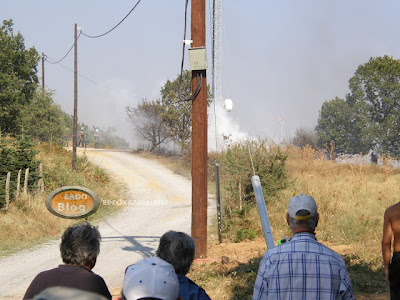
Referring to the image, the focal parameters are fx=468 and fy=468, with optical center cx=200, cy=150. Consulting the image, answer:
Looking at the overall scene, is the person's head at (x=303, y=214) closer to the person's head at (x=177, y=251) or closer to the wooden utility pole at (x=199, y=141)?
the person's head at (x=177, y=251)

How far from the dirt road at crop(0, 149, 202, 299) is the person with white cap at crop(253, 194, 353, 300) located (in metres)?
5.75

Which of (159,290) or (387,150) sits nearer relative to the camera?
(159,290)

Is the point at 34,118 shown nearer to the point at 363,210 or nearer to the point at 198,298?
the point at 363,210

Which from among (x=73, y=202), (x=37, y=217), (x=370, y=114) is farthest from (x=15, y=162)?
(x=370, y=114)

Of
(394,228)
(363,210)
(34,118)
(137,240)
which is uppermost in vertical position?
(34,118)

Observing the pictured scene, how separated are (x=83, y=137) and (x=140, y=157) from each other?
8.72 meters

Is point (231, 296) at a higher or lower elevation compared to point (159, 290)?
lower

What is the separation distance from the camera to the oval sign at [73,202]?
7.19 metres

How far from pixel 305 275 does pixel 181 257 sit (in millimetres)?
773

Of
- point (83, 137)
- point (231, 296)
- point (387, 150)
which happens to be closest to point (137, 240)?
point (231, 296)

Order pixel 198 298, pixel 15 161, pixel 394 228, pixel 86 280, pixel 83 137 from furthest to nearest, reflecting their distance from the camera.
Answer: pixel 83 137, pixel 15 161, pixel 394 228, pixel 86 280, pixel 198 298

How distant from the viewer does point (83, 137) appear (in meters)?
43.1

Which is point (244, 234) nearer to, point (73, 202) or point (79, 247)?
point (73, 202)

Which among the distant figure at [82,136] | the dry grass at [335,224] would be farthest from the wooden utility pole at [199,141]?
the distant figure at [82,136]
